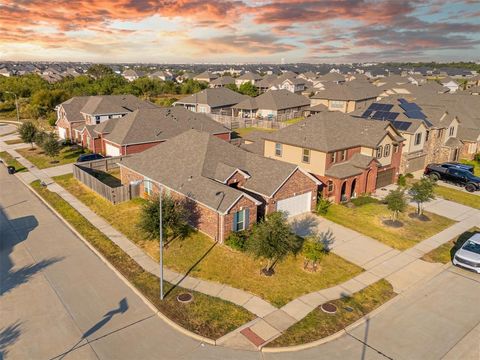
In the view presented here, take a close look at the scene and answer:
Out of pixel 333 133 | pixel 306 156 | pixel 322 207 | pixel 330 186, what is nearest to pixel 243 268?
pixel 322 207

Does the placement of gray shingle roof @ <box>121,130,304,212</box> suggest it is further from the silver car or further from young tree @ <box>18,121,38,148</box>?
young tree @ <box>18,121,38,148</box>

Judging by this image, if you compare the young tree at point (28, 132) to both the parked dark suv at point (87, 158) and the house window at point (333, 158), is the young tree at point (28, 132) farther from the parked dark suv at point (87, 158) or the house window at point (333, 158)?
the house window at point (333, 158)

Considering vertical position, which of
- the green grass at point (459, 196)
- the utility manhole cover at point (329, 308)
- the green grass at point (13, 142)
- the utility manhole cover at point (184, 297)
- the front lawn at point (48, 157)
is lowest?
the utility manhole cover at point (329, 308)

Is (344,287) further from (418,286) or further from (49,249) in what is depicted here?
(49,249)

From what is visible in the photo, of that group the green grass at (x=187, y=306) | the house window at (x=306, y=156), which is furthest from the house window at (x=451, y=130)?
the green grass at (x=187, y=306)

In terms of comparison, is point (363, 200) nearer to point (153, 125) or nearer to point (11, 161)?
point (153, 125)

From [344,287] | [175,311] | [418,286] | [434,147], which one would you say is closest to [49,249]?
[175,311]
